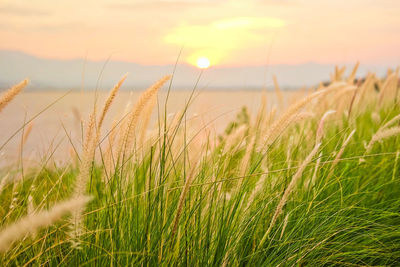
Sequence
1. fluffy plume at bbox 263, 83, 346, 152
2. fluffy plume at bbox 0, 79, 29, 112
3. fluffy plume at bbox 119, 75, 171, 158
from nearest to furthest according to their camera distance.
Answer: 1. fluffy plume at bbox 0, 79, 29, 112
2. fluffy plume at bbox 119, 75, 171, 158
3. fluffy plume at bbox 263, 83, 346, 152

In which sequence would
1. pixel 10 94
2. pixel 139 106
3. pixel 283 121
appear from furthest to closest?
1. pixel 283 121
2. pixel 139 106
3. pixel 10 94

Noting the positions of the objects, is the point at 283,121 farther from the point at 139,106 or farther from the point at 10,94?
the point at 10,94

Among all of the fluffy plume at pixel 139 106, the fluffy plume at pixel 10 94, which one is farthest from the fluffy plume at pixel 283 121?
the fluffy plume at pixel 10 94

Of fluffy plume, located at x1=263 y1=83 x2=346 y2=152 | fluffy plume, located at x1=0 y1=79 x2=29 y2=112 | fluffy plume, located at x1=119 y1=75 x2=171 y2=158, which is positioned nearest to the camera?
fluffy plume, located at x1=0 y1=79 x2=29 y2=112

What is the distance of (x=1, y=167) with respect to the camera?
3.00m

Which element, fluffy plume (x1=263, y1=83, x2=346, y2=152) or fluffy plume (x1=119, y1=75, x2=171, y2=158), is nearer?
fluffy plume (x1=119, y1=75, x2=171, y2=158)

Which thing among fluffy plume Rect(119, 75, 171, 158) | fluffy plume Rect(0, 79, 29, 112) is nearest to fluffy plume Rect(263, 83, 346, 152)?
fluffy plume Rect(119, 75, 171, 158)

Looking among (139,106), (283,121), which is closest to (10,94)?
(139,106)

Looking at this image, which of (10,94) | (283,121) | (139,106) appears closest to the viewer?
(10,94)

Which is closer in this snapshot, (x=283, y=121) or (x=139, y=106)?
(x=139, y=106)

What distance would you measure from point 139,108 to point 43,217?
79 cm

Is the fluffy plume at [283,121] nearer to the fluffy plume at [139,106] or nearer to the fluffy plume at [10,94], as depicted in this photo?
the fluffy plume at [139,106]

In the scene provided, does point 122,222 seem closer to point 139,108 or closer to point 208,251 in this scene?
point 208,251

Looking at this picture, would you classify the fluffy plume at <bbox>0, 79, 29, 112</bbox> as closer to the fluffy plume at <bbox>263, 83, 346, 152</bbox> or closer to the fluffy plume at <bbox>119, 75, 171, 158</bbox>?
the fluffy plume at <bbox>119, 75, 171, 158</bbox>
